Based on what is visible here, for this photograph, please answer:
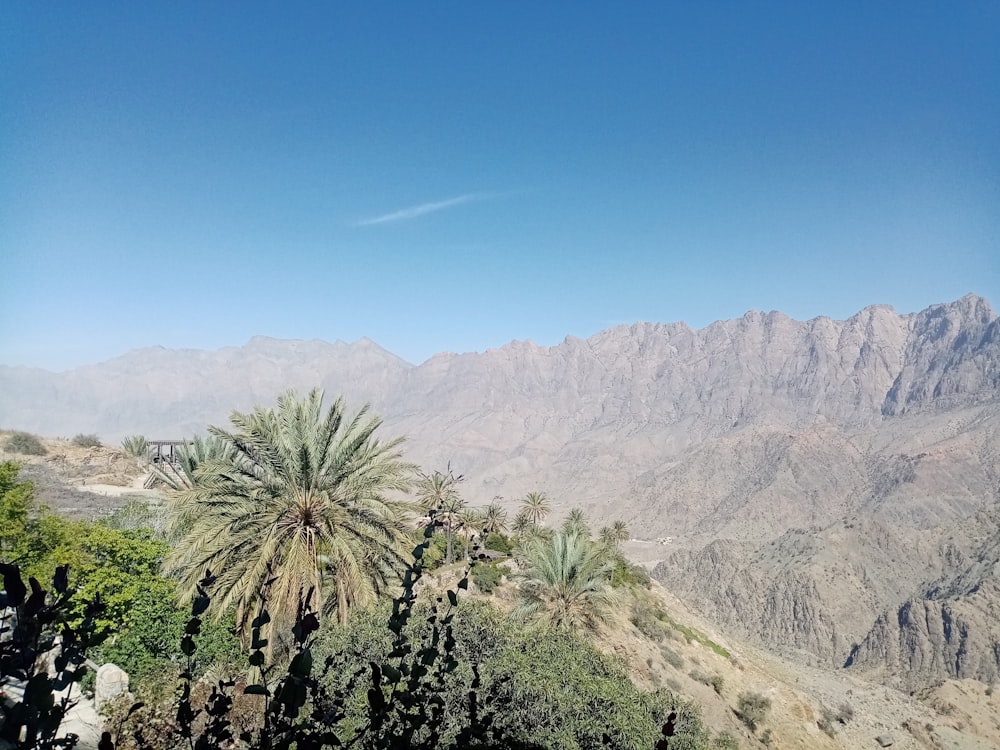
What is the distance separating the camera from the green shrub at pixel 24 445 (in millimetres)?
40509

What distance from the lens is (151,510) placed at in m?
17.0

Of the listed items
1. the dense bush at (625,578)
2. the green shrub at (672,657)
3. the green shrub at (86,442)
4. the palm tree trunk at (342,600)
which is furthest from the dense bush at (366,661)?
the green shrub at (86,442)

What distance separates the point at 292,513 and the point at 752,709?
18.4 m

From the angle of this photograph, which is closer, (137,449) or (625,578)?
(625,578)

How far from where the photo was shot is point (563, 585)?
55.8 ft

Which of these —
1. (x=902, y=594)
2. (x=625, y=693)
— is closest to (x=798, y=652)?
(x=902, y=594)

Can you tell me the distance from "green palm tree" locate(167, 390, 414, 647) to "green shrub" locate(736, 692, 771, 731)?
15638 millimetres

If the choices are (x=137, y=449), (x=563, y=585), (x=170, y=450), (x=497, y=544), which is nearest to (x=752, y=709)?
(x=563, y=585)

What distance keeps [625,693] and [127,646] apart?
9.04 m

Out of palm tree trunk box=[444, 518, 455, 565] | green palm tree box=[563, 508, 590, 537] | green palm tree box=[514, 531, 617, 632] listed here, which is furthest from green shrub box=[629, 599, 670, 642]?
palm tree trunk box=[444, 518, 455, 565]

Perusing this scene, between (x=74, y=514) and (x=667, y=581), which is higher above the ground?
(x=74, y=514)

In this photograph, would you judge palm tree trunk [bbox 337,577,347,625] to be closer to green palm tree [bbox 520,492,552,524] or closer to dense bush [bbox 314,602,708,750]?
dense bush [bbox 314,602,708,750]

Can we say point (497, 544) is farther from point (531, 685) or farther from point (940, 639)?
point (940, 639)

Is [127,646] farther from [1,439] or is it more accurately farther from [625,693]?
[1,439]
